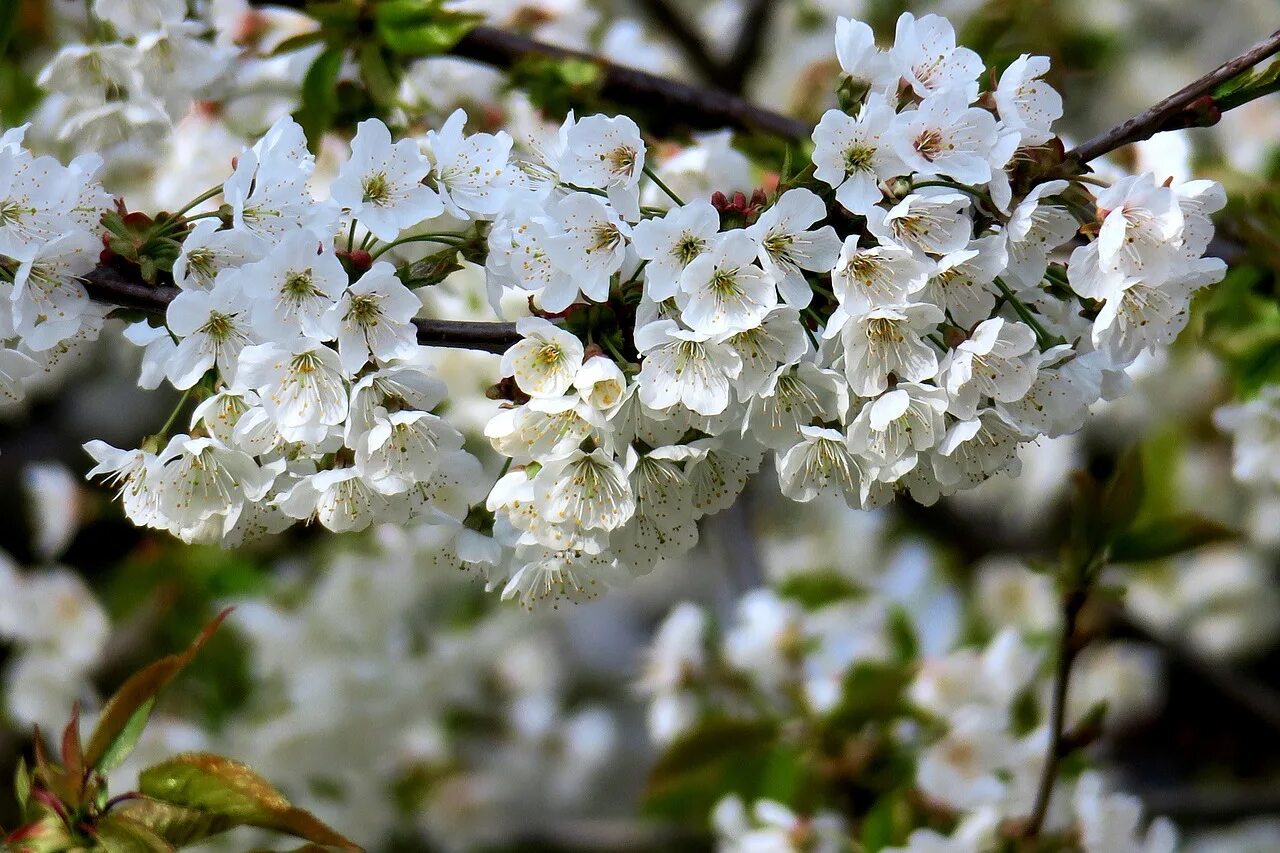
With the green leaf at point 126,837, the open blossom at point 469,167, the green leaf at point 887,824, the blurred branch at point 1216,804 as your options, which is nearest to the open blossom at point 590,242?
the open blossom at point 469,167

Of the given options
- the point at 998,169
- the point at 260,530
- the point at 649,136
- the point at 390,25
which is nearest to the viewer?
the point at 998,169

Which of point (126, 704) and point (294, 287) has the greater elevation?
point (294, 287)

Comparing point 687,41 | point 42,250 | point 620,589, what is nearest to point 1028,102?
point 42,250

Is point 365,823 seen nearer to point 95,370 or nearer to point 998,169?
point 95,370

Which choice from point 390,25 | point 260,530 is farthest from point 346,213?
point 390,25

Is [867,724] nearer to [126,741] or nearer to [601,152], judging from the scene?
[126,741]

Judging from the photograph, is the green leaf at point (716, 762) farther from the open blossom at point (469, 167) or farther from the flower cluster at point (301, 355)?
the open blossom at point (469, 167)
